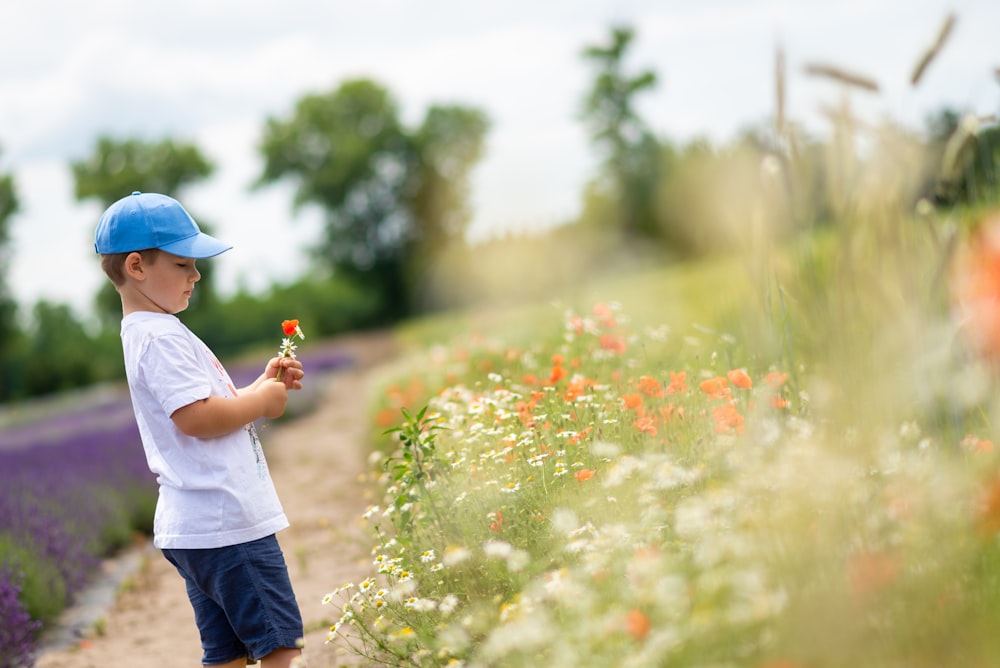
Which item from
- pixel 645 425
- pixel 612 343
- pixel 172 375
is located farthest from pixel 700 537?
pixel 612 343

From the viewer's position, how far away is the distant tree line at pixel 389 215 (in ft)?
85.7

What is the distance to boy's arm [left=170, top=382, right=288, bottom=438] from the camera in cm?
269

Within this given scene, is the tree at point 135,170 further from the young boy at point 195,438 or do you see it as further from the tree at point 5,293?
the young boy at point 195,438

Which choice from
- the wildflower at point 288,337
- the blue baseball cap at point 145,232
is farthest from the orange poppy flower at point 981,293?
the blue baseball cap at point 145,232

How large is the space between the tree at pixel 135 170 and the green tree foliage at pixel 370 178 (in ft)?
24.0

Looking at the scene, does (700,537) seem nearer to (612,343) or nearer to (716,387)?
(716,387)

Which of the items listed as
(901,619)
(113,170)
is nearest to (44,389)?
(113,170)

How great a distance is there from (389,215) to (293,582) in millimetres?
35296

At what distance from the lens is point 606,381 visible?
16.2 feet

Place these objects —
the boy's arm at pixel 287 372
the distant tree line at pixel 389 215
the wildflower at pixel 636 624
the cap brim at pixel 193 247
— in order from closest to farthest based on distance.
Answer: the wildflower at pixel 636 624
the cap brim at pixel 193 247
the boy's arm at pixel 287 372
the distant tree line at pixel 389 215

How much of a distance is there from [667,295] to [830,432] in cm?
958

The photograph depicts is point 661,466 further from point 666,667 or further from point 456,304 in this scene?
point 456,304

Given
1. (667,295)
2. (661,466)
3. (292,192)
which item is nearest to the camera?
(661,466)

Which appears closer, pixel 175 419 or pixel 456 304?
pixel 175 419
